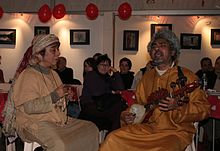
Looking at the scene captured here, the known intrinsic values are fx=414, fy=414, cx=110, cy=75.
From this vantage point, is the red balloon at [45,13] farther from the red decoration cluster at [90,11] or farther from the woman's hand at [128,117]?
the woman's hand at [128,117]

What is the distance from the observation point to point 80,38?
9.22 m

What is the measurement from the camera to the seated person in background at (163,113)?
3.13m

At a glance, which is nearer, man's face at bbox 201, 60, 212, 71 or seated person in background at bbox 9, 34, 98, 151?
seated person in background at bbox 9, 34, 98, 151

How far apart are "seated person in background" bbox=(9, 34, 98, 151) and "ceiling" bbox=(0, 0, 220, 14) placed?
517cm

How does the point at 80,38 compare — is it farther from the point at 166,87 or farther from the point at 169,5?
the point at 166,87

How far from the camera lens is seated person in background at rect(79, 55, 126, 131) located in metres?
5.17

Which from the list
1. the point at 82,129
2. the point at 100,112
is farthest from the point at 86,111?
the point at 82,129

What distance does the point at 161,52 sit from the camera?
3.44 m

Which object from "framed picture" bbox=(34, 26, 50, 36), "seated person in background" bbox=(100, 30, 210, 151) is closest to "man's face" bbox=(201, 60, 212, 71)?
"seated person in background" bbox=(100, 30, 210, 151)

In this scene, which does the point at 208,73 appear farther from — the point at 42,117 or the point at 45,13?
the point at 42,117

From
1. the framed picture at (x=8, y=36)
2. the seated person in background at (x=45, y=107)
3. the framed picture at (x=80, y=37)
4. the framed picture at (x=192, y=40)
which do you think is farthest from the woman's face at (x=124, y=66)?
the seated person in background at (x=45, y=107)

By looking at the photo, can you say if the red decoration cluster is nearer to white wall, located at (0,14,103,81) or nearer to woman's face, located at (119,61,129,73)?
white wall, located at (0,14,103,81)

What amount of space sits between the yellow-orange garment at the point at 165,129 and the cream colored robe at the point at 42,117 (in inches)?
21.7

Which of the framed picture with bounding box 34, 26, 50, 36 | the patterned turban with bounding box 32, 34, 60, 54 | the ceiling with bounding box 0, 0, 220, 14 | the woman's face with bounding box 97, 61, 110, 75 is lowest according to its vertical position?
the woman's face with bounding box 97, 61, 110, 75
